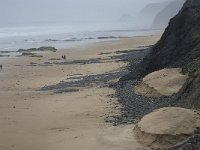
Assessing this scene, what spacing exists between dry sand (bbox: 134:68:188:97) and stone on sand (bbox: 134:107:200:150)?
588 centimetres

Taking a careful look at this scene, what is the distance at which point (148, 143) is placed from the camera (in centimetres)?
1276

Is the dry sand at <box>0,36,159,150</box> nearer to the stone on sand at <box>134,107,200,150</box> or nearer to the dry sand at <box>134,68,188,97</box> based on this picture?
the stone on sand at <box>134,107,200,150</box>

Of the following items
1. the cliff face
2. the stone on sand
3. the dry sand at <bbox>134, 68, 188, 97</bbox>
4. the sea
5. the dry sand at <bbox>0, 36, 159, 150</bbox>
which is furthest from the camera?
the sea

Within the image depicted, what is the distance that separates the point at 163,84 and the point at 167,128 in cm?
768

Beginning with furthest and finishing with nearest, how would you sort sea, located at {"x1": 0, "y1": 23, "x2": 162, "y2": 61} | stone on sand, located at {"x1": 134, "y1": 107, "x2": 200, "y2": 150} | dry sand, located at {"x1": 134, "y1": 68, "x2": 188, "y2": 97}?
sea, located at {"x1": 0, "y1": 23, "x2": 162, "y2": 61}
dry sand, located at {"x1": 134, "y1": 68, "x2": 188, "y2": 97}
stone on sand, located at {"x1": 134, "y1": 107, "x2": 200, "y2": 150}

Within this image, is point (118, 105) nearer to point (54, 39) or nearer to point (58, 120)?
point (58, 120)

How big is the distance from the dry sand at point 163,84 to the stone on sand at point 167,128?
232 inches

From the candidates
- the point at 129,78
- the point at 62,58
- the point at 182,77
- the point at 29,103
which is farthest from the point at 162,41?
the point at 62,58

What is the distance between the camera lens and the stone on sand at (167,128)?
12242 mm

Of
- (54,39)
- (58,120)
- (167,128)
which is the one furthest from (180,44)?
(54,39)

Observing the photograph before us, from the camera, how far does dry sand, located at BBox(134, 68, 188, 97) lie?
1943 cm

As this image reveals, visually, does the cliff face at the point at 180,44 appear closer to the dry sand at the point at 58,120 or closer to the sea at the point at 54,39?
the dry sand at the point at 58,120

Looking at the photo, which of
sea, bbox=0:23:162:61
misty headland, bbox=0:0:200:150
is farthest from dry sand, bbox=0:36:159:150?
sea, bbox=0:23:162:61

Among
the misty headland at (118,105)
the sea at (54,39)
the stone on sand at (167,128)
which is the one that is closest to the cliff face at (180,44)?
the misty headland at (118,105)
